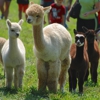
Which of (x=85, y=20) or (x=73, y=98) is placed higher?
(x=85, y=20)

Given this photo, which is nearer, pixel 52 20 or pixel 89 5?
pixel 89 5

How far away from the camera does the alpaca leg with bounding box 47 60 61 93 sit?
8.02m

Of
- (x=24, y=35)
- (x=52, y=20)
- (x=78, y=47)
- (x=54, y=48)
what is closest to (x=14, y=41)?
(x=54, y=48)

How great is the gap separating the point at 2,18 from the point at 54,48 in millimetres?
13328

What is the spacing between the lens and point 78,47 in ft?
29.6

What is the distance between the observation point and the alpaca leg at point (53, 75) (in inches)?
316

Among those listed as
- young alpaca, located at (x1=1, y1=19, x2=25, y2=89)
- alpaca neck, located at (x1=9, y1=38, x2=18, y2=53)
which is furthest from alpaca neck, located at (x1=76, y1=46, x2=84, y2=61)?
alpaca neck, located at (x1=9, y1=38, x2=18, y2=53)

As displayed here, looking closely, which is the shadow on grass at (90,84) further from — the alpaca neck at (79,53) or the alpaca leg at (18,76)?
the alpaca leg at (18,76)

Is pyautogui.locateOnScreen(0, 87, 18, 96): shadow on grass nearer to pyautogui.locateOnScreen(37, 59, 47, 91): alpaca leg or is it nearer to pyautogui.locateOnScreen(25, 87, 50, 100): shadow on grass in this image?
pyautogui.locateOnScreen(25, 87, 50, 100): shadow on grass

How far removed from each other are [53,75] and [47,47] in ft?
1.93

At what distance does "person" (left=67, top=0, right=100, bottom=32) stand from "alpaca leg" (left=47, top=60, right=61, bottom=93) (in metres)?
3.20

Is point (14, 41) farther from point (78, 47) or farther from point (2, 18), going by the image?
point (2, 18)

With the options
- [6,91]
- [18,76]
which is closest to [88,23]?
[18,76]

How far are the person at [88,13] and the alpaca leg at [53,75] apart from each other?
3196 mm
